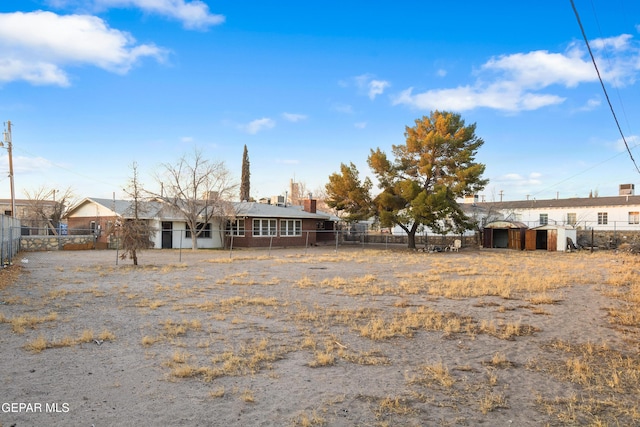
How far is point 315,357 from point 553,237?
114 ft

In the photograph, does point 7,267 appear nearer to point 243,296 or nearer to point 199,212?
point 243,296

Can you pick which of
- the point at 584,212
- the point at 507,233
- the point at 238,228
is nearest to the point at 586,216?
the point at 584,212

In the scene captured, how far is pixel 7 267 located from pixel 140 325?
12565 millimetres

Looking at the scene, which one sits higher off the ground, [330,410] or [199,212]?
[199,212]

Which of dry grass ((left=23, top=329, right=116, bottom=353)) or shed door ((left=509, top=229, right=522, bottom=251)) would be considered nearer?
dry grass ((left=23, top=329, right=116, bottom=353))

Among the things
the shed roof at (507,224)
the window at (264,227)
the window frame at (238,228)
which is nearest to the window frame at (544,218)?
the shed roof at (507,224)

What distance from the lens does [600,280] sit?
1608 cm

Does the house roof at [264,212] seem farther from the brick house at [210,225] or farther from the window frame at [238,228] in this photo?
the window frame at [238,228]

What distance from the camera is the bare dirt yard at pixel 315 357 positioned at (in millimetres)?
4594

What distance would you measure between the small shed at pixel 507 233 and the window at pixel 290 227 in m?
17.5

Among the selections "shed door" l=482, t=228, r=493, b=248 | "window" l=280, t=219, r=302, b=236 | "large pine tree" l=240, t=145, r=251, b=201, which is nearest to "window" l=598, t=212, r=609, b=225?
"shed door" l=482, t=228, r=493, b=248

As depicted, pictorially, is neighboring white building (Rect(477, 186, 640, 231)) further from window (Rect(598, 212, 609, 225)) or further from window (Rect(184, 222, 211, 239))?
window (Rect(184, 222, 211, 239))

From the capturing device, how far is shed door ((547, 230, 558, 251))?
35219 millimetres

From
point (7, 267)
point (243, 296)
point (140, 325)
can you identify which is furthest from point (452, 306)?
point (7, 267)
